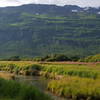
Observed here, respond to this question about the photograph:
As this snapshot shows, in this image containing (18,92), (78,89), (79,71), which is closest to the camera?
(18,92)

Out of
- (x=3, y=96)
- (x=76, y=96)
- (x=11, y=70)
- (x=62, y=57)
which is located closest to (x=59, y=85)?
(x=76, y=96)

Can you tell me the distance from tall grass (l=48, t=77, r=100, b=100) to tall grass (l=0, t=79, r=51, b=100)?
6736 mm

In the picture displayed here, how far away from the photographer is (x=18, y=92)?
2427cm

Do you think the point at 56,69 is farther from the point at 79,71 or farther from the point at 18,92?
the point at 18,92

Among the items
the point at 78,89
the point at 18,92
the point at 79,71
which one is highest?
the point at 18,92

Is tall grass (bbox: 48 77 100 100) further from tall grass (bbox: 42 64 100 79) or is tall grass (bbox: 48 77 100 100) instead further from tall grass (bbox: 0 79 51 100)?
tall grass (bbox: 0 79 51 100)

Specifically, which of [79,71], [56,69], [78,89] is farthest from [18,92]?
[56,69]

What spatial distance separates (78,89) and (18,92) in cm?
842

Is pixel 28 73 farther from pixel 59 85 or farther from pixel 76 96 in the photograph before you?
pixel 76 96

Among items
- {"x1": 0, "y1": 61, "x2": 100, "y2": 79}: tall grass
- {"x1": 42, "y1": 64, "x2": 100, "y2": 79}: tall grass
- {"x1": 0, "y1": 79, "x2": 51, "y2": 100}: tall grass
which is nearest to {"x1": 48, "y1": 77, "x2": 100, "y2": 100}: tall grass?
{"x1": 42, "y1": 64, "x2": 100, "y2": 79}: tall grass

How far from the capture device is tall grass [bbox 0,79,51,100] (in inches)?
901

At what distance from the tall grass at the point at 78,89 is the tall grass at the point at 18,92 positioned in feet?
22.1

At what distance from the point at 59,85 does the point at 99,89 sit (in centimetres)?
591

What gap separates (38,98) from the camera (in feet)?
74.7
